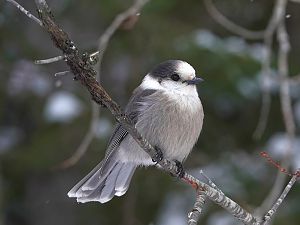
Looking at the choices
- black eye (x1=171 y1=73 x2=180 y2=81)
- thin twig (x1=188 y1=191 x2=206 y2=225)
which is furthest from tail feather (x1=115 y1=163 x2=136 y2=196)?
thin twig (x1=188 y1=191 x2=206 y2=225)

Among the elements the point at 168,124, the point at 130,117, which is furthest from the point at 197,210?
the point at 130,117

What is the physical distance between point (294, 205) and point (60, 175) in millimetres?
2191

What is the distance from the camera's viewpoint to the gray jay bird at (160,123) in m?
3.89

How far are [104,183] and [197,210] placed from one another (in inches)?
50.9

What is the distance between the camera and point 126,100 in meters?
5.92

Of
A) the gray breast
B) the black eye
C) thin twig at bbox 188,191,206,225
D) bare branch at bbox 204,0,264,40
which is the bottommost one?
bare branch at bbox 204,0,264,40

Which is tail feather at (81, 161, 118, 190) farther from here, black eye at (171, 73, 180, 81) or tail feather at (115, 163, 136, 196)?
black eye at (171, 73, 180, 81)

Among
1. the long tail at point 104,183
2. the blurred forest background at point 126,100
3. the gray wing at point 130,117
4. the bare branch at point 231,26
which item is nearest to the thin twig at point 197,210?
the gray wing at point 130,117

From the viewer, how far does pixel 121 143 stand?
13.2 feet

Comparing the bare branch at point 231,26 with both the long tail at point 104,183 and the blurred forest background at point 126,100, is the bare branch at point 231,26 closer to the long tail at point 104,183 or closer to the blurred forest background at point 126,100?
the blurred forest background at point 126,100

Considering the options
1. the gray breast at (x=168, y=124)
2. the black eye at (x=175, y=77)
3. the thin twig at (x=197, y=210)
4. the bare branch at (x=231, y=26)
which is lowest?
the bare branch at (x=231, y=26)

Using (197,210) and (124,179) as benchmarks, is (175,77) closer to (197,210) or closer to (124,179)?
(124,179)

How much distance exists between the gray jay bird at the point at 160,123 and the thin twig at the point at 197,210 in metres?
0.71

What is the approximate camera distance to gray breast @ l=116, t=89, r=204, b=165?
388 centimetres
